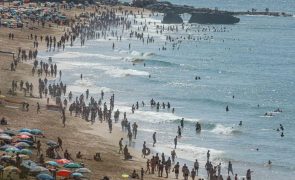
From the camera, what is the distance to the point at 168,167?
3616 centimetres

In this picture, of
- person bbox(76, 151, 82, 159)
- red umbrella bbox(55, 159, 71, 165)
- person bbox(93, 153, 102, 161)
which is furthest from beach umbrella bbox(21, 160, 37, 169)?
person bbox(93, 153, 102, 161)

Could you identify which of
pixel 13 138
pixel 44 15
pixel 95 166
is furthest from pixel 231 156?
pixel 44 15

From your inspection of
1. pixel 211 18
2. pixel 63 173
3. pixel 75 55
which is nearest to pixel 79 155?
pixel 63 173

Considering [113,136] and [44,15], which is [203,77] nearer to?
[113,136]

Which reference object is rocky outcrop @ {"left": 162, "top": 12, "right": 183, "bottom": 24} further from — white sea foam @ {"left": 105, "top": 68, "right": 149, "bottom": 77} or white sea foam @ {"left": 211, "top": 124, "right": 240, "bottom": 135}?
white sea foam @ {"left": 211, "top": 124, "right": 240, "bottom": 135}

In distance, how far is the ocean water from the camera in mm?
43562

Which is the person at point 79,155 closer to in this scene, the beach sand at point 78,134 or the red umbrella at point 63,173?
the beach sand at point 78,134

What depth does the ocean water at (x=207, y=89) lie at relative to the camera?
4356 centimetres

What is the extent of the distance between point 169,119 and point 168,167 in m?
16.1

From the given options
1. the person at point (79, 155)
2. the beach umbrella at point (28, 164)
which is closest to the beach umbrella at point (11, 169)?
the beach umbrella at point (28, 164)

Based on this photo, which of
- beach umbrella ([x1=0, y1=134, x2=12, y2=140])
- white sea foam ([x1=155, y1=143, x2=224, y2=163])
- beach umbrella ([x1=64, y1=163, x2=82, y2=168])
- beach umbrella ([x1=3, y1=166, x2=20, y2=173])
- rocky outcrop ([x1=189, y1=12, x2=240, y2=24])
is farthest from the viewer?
rocky outcrop ([x1=189, y1=12, x2=240, y2=24])

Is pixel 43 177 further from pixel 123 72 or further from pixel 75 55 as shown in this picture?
pixel 75 55

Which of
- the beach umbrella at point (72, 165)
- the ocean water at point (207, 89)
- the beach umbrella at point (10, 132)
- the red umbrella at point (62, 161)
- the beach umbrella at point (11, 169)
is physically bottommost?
the ocean water at point (207, 89)

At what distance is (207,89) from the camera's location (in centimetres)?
6906
